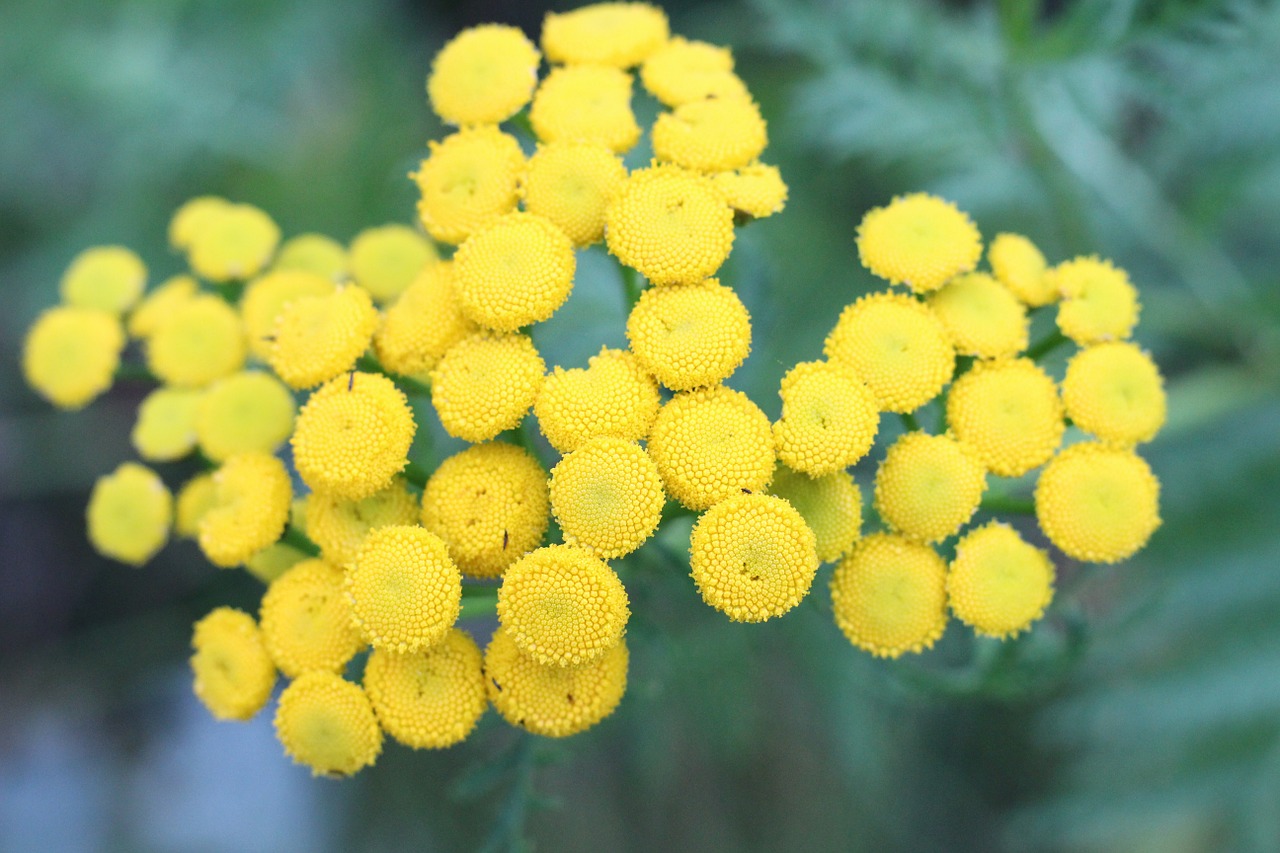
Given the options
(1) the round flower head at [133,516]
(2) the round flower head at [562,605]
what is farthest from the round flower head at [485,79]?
(1) the round flower head at [133,516]

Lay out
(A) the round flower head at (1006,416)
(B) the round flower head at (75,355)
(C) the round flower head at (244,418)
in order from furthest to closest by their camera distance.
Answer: (B) the round flower head at (75,355)
(C) the round flower head at (244,418)
(A) the round flower head at (1006,416)

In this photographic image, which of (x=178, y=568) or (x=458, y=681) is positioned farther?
(x=178, y=568)

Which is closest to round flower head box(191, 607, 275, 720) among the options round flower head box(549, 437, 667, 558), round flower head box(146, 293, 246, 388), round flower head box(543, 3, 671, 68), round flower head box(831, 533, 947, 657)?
round flower head box(146, 293, 246, 388)

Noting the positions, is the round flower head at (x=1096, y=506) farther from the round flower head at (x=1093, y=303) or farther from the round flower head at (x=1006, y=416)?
the round flower head at (x=1093, y=303)

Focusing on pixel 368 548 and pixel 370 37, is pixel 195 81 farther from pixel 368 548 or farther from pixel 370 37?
pixel 368 548

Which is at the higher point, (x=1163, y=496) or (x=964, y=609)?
(x=964, y=609)

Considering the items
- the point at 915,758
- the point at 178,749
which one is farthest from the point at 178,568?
the point at 915,758
